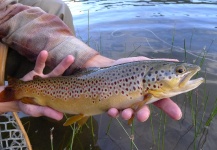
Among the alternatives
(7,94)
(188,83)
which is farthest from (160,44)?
(7,94)

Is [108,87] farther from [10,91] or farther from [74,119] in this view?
[10,91]

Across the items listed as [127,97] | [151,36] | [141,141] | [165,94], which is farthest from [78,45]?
[151,36]

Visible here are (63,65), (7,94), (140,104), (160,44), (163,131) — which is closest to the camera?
(140,104)

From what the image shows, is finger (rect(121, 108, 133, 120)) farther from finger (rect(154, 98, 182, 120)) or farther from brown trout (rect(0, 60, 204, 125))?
finger (rect(154, 98, 182, 120))

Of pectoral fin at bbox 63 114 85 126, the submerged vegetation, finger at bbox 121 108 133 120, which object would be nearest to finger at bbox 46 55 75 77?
pectoral fin at bbox 63 114 85 126

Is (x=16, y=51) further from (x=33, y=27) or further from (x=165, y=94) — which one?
(x=165, y=94)

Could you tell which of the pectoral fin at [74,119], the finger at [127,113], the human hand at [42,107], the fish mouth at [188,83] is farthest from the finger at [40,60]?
the fish mouth at [188,83]
